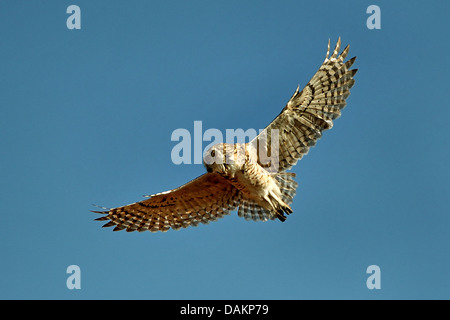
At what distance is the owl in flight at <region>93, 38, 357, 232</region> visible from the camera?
11.8 metres

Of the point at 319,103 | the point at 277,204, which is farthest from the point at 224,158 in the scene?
the point at 319,103

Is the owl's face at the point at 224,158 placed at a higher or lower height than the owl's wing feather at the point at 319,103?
lower

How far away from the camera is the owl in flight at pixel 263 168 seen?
38.8 ft

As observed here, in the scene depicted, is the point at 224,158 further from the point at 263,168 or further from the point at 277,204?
the point at 277,204

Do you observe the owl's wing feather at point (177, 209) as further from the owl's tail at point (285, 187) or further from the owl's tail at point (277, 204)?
the owl's tail at point (285, 187)

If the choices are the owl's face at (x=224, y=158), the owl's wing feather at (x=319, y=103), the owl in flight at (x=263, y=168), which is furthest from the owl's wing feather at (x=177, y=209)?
the owl's wing feather at (x=319, y=103)

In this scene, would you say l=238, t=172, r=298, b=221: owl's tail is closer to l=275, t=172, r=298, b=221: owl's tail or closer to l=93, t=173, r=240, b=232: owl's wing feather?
l=275, t=172, r=298, b=221: owl's tail

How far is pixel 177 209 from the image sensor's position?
13.3 meters

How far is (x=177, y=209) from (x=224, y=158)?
7.62 feet

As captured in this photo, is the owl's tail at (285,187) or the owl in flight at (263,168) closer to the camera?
the owl in flight at (263,168)

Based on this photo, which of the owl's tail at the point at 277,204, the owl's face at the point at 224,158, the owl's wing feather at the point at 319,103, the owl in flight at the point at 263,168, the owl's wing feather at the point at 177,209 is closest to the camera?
the owl's face at the point at 224,158

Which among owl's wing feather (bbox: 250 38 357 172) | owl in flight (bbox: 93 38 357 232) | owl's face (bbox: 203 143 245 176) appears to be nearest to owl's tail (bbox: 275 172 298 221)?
owl in flight (bbox: 93 38 357 232)

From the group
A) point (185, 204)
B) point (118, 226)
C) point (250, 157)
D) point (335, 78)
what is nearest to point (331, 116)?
point (335, 78)
